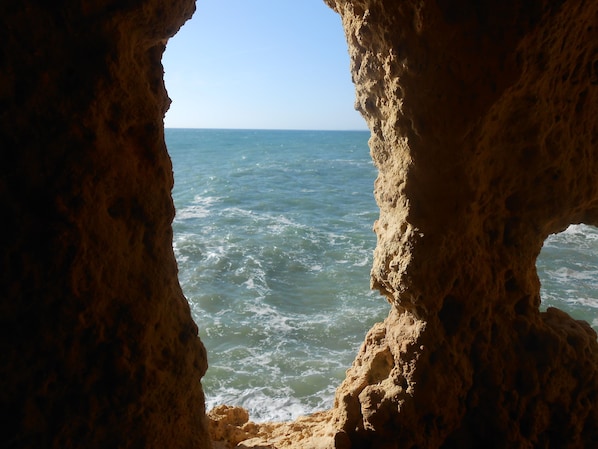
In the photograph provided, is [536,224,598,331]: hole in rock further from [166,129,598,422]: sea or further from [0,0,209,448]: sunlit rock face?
[0,0,209,448]: sunlit rock face

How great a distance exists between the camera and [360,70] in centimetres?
318

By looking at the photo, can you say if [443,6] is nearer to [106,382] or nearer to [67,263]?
[67,263]

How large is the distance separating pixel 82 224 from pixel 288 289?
7.66 m

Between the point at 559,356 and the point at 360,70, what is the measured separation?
2201 mm

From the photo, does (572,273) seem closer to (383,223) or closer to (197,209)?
(383,223)

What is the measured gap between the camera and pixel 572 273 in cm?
958

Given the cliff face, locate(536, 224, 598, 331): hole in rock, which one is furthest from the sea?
the cliff face

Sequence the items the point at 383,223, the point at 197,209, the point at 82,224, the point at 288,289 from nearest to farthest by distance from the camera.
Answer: the point at 82,224 → the point at 383,223 → the point at 288,289 → the point at 197,209

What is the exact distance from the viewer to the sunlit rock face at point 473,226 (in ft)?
8.50

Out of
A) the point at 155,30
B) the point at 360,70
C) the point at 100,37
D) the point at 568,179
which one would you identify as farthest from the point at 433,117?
the point at 100,37

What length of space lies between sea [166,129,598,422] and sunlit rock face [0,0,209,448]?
407cm

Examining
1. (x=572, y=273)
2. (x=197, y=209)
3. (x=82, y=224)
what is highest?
(x=82, y=224)

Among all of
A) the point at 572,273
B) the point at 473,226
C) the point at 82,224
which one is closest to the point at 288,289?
the point at 572,273

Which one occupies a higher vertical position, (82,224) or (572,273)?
(82,224)
